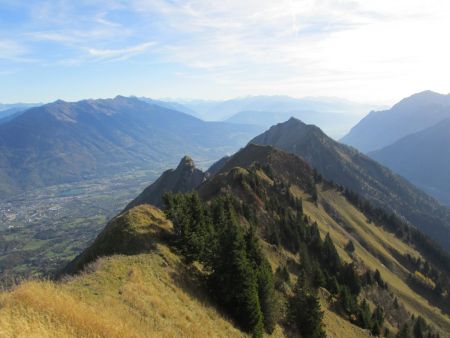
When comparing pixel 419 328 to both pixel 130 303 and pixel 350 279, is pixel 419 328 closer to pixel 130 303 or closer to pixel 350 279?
pixel 350 279

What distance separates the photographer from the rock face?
175000 millimetres

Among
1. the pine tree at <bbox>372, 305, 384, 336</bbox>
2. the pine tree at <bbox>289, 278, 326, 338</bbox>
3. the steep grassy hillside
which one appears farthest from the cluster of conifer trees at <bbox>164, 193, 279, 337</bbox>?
the pine tree at <bbox>372, 305, 384, 336</bbox>

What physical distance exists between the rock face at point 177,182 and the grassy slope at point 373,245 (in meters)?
51.9

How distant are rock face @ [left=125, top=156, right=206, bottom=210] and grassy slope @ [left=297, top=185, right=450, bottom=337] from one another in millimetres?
51910

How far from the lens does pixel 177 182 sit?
17912 cm

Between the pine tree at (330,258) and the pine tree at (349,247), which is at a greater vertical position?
the pine tree at (330,258)

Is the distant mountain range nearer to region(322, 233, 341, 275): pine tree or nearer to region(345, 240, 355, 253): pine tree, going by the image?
region(322, 233, 341, 275): pine tree

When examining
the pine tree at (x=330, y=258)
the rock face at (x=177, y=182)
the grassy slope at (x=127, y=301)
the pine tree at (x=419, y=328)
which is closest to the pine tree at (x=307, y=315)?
the grassy slope at (x=127, y=301)

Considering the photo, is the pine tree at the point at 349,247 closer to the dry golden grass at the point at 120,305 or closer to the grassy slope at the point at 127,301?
the grassy slope at the point at 127,301

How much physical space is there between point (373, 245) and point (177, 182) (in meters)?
88.7

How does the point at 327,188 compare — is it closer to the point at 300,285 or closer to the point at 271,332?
the point at 300,285

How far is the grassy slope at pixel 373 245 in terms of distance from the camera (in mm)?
111312

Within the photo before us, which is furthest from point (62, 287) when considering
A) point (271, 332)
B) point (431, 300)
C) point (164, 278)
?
point (431, 300)

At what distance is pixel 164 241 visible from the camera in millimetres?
45562
